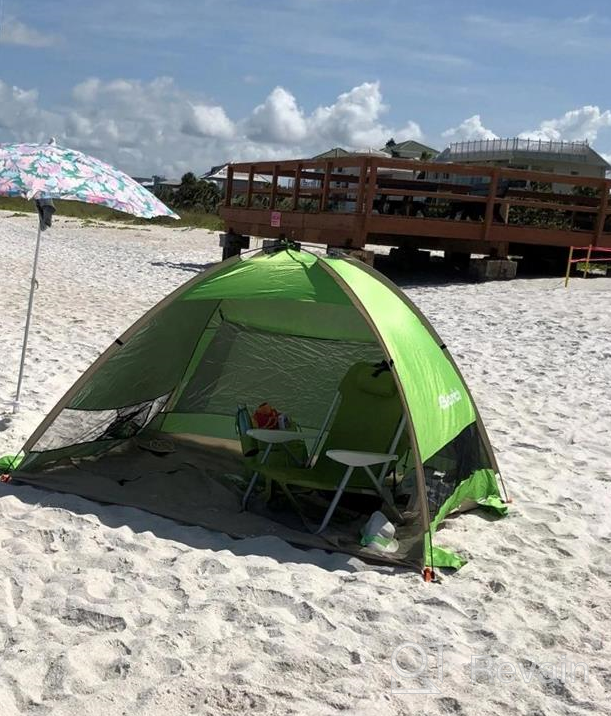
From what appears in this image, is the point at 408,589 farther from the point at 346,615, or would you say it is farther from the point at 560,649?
the point at 560,649

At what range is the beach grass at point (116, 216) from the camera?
34.0m

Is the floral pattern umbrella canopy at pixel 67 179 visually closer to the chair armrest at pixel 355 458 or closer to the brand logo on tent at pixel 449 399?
the chair armrest at pixel 355 458

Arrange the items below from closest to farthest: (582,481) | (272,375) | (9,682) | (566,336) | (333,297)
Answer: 1. (9,682)
2. (333,297)
3. (582,481)
4. (272,375)
5. (566,336)

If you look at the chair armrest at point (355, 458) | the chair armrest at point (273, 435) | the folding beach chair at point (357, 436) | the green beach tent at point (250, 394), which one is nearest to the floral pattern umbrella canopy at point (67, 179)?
the green beach tent at point (250, 394)

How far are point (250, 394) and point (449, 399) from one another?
5.93 feet

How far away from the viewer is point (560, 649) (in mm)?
3572

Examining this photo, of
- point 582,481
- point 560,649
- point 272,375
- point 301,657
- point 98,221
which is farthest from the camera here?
point 98,221

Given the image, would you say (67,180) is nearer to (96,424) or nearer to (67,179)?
(67,179)

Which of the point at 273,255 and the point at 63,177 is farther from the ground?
the point at 63,177

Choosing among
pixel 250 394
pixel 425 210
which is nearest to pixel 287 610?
pixel 250 394

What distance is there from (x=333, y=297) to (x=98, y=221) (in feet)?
112

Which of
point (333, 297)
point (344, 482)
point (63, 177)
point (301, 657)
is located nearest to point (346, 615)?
point (301, 657)

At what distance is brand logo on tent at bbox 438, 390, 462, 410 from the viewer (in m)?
4.96

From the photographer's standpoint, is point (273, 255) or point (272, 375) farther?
point (272, 375)
